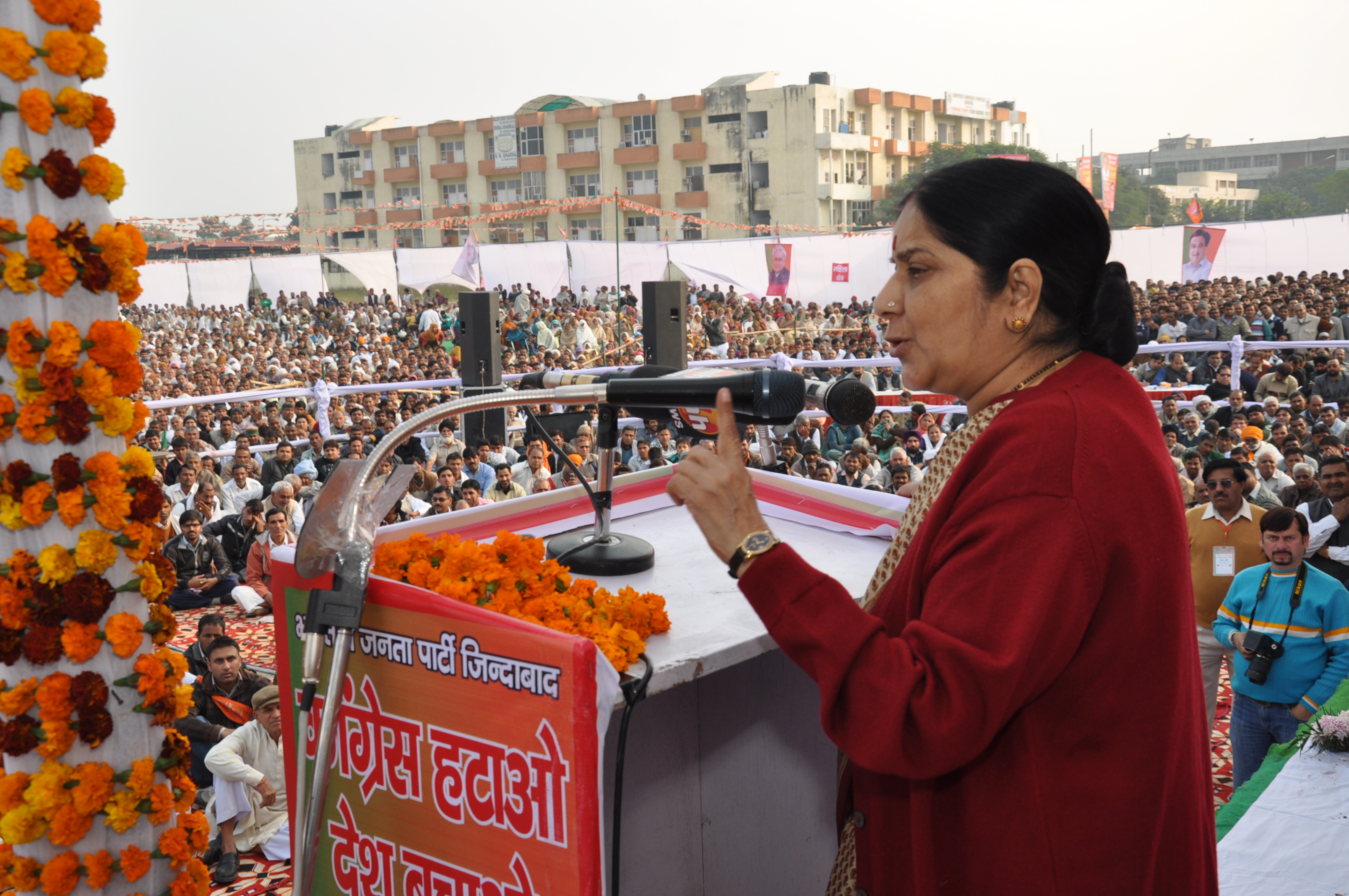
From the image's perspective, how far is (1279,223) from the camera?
18.7m

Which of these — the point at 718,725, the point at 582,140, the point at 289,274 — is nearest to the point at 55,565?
the point at 718,725

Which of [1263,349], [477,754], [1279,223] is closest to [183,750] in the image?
[477,754]

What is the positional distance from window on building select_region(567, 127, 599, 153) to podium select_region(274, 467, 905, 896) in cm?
5263

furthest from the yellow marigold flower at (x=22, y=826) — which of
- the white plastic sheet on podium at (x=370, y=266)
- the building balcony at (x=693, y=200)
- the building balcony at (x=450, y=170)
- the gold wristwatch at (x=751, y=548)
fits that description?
the building balcony at (x=450, y=170)

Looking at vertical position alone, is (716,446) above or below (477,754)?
above

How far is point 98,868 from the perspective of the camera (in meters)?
2.01

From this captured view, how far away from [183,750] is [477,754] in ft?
3.79

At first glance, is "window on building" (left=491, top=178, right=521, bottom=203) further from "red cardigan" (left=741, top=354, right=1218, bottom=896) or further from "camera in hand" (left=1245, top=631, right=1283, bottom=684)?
"red cardigan" (left=741, top=354, right=1218, bottom=896)

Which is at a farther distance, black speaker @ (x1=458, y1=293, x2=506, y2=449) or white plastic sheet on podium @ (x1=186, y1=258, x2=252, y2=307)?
white plastic sheet on podium @ (x1=186, y1=258, x2=252, y2=307)

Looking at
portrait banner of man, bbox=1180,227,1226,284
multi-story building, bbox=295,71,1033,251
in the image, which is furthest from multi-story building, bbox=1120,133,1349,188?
portrait banner of man, bbox=1180,227,1226,284

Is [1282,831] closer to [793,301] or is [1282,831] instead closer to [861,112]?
[793,301]

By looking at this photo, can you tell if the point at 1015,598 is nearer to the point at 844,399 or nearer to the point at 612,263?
the point at 844,399

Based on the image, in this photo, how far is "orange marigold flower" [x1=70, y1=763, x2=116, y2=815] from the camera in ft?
6.46

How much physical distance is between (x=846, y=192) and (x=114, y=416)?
4987 centimetres
